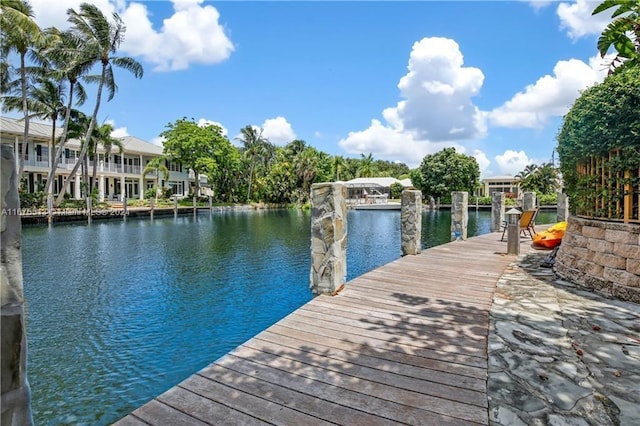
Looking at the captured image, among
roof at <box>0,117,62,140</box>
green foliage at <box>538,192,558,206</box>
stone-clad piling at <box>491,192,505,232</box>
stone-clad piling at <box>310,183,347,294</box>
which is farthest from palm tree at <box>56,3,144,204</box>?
green foliage at <box>538,192,558,206</box>

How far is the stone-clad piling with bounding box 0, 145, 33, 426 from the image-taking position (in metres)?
1.51

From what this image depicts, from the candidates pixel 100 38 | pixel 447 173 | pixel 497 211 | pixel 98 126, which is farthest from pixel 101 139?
pixel 447 173

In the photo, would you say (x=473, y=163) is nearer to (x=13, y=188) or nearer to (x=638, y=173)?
(x=638, y=173)

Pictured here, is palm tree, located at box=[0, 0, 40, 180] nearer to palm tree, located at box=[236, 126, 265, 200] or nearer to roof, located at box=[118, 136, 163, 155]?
roof, located at box=[118, 136, 163, 155]

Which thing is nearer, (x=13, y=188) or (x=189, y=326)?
(x=13, y=188)

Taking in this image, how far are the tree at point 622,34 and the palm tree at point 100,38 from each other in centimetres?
3033

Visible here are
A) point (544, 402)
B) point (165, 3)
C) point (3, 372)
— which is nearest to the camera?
point (3, 372)

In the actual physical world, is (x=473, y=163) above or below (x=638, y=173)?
above

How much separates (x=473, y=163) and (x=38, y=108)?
134 feet

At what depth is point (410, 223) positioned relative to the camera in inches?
365

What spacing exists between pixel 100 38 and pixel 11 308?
104 ft

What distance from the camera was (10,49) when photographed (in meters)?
23.8

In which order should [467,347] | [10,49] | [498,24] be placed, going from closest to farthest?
[467,347], [498,24], [10,49]

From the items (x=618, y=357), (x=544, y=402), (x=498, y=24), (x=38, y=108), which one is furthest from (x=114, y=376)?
(x=38, y=108)
